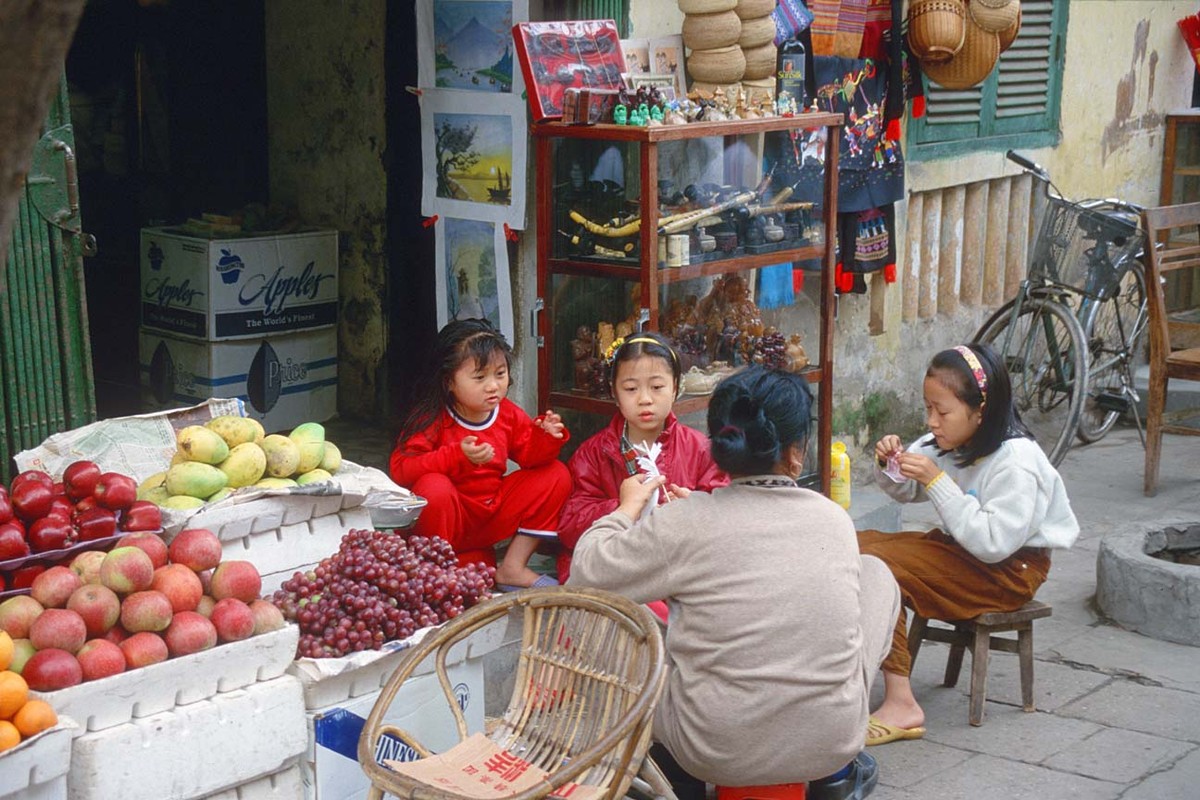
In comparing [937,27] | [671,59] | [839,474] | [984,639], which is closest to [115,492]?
[984,639]

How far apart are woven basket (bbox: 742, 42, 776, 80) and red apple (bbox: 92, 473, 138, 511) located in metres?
2.98

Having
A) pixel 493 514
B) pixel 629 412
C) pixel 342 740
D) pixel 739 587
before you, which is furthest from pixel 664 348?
pixel 342 740

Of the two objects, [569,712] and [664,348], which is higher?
[664,348]

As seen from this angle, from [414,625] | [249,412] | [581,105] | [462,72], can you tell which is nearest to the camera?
[414,625]

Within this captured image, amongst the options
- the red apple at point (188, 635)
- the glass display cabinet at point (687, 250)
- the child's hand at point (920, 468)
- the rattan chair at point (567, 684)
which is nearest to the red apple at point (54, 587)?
the red apple at point (188, 635)

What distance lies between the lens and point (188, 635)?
317 cm

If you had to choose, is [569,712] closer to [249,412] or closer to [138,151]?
[249,412]

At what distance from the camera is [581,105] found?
4.79m

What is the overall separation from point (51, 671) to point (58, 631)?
10cm

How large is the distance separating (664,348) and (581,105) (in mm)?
933

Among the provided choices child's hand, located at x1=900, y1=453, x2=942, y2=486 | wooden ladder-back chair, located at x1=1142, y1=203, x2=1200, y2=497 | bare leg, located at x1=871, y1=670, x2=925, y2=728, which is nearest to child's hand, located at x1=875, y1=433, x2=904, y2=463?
child's hand, located at x1=900, y1=453, x2=942, y2=486

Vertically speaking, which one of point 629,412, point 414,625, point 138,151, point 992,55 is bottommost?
point 414,625

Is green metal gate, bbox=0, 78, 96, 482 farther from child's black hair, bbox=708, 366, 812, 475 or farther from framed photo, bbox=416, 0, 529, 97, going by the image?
child's black hair, bbox=708, 366, 812, 475

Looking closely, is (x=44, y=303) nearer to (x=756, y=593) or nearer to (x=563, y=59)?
(x=563, y=59)
